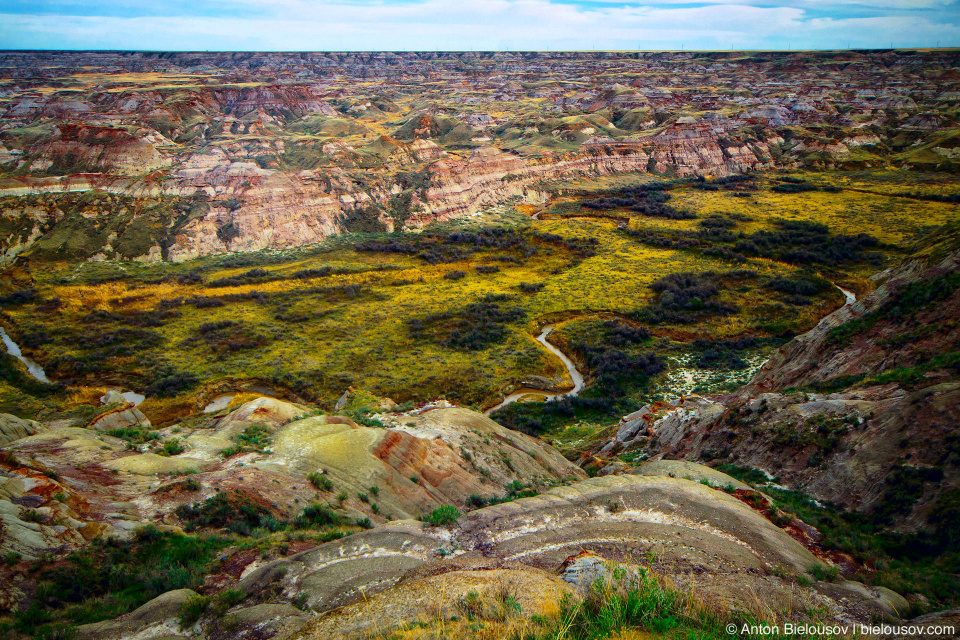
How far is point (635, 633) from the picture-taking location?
8477mm

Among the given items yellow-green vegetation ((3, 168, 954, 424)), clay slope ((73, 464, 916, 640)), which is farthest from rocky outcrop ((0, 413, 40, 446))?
yellow-green vegetation ((3, 168, 954, 424))

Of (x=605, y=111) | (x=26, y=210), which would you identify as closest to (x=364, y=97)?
(x=605, y=111)

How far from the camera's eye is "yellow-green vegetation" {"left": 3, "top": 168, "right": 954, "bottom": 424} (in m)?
42.4

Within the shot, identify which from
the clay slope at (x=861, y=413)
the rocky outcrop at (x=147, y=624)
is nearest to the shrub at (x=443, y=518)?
the rocky outcrop at (x=147, y=624)

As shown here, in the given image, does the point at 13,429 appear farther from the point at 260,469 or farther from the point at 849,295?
the point at 849,295

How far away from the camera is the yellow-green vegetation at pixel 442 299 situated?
42.4m

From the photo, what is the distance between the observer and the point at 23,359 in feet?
144

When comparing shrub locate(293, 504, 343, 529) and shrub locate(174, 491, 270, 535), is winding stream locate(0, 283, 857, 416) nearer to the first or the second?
shrub locate(174, 491, 270, 535)

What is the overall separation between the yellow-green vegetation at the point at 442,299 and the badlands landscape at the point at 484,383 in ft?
1.49

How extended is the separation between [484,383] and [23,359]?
1532 inches

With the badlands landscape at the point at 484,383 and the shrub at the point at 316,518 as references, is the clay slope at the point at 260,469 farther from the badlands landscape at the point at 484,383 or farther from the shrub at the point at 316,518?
the shrub at the point at 316,518

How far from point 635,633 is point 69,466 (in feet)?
61.0

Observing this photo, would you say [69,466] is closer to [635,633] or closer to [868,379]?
[635,633]

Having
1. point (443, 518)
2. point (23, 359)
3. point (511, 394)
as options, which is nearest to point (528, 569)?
point (443, 518)
